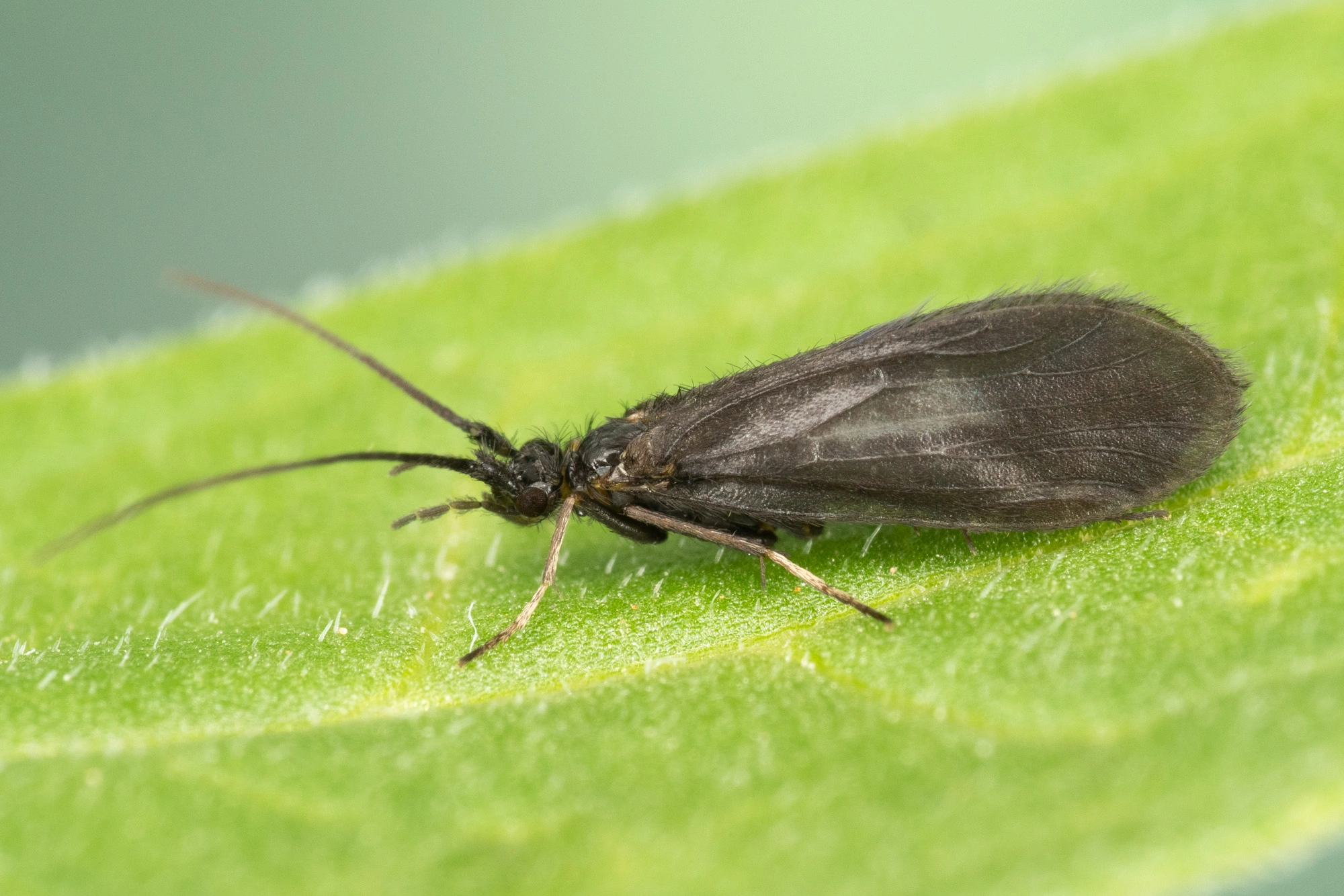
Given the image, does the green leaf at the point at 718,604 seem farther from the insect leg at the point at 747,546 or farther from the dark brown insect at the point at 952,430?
the dark brown insect at the point at 952,430

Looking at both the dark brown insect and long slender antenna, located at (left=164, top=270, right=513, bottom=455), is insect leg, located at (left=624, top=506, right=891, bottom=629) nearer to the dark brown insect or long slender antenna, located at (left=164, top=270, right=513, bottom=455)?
the dark brown insect

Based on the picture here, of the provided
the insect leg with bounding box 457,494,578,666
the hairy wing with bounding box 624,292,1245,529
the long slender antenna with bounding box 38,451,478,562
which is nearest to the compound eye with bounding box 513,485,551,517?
the insect leg with bounding box 457,494,578,666

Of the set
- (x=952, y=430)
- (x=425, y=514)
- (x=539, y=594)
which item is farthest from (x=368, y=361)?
(x=952, y=430)

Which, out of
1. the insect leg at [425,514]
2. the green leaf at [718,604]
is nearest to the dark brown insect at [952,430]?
the green leaf at [718,604]

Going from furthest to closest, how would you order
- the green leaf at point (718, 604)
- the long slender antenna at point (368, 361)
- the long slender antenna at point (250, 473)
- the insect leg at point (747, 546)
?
the long slender antenna at point (368, 361), the long slender antenna at point (250, 473), the insect leg at point (747, 546), the green leaf at point (718, 604)

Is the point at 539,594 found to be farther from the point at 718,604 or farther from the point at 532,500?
the point at 718,604

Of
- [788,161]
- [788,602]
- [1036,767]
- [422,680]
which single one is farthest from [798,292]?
[1036,767]

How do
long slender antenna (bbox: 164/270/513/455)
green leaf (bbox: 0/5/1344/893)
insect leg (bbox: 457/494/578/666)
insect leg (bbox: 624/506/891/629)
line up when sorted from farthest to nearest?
long slender antenna (bbox: 164/270/513/455), insect leg (bbox: 457/494/578/666), insect leg (bbox: 624/506/891/629), green leaf (bbox: 0/5/1344/893)
